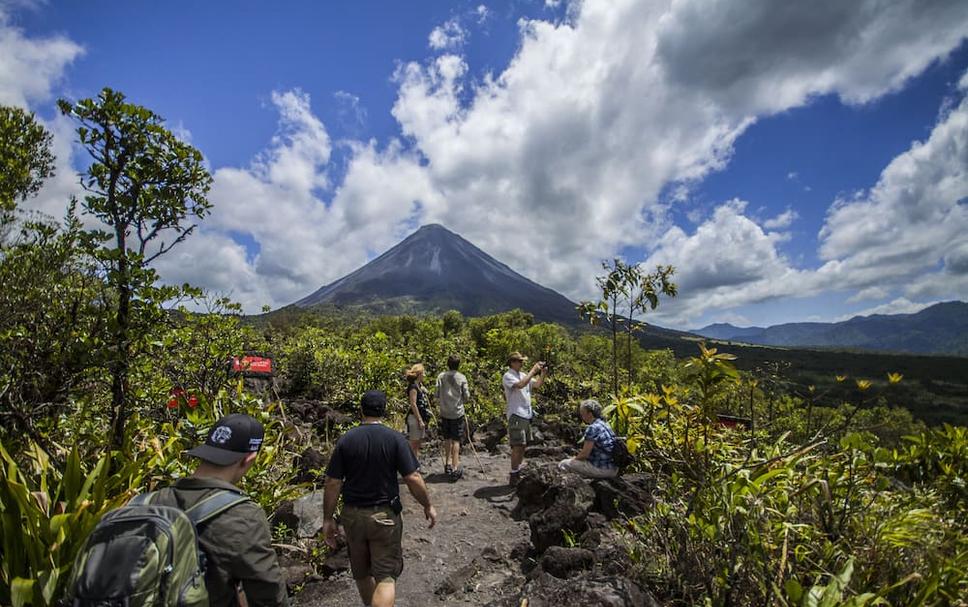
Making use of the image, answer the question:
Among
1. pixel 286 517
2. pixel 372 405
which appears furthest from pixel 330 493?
pixel 286 517

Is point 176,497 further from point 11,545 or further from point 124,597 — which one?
point 11,545

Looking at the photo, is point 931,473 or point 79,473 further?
point 931,473

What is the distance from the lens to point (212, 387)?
15.2 feet

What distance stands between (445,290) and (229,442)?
562ft

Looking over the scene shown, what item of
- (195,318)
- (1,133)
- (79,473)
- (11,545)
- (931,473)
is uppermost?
(1,133)

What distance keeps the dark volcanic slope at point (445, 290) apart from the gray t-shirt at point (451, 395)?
418 feet

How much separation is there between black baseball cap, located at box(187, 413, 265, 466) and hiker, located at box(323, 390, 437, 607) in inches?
35.4

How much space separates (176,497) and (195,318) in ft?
8.99

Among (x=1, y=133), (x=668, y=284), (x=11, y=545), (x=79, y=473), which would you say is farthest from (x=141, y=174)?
(x=668, y=284)

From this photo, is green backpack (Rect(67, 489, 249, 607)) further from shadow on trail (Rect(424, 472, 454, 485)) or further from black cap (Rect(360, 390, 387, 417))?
shadow on trail (Rect(424, 472, 454, 485))

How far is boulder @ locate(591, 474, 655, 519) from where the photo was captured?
4.26 meters

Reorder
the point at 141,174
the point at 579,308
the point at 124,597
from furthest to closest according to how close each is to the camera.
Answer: the point at 579,308 < the point at 141,174 < the point at 124,597

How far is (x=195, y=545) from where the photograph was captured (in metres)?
1.64

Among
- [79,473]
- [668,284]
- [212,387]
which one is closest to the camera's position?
[79,473]
